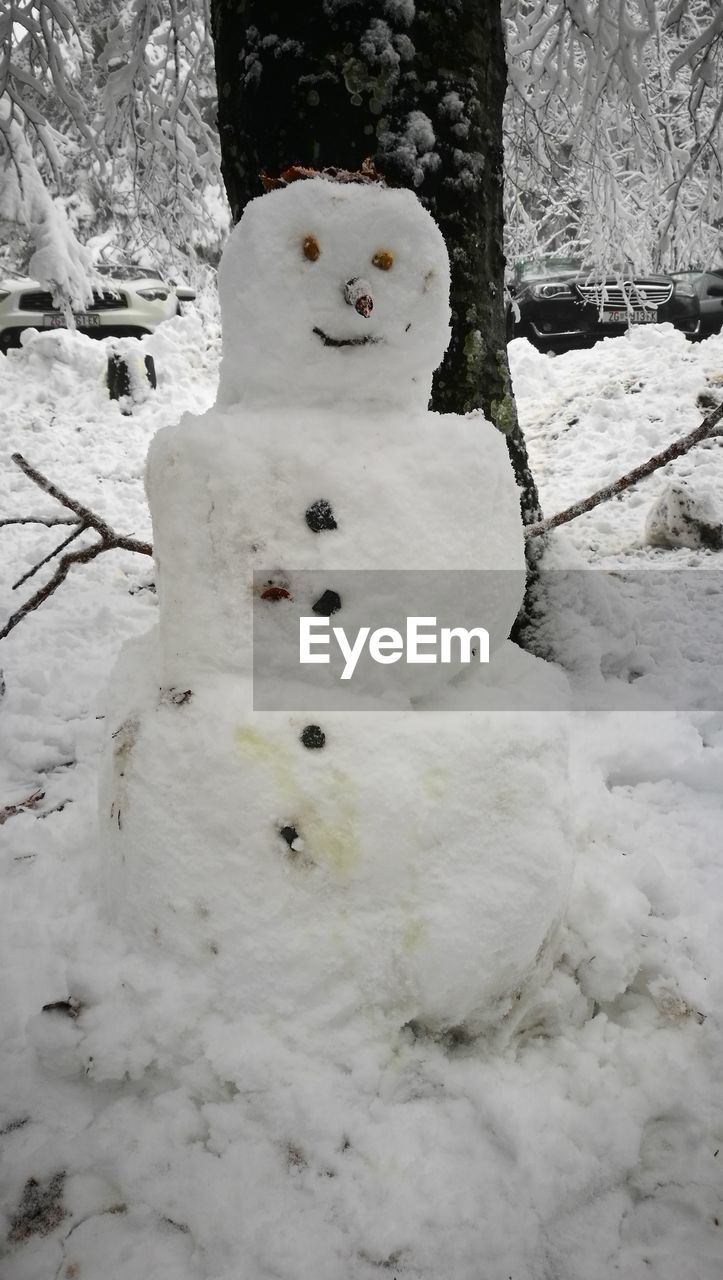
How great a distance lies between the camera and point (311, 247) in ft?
3.90

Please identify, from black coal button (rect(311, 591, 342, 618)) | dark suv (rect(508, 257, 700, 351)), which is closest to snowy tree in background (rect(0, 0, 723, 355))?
dark suv (rect(508, 257, 700, 351))

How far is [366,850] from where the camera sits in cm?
123

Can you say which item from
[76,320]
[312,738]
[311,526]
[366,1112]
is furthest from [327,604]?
[76,320]

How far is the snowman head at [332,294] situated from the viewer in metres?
1.19

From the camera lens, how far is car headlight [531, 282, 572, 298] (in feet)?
25.1

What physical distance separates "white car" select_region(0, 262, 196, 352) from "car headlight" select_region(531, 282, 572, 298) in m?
4.62

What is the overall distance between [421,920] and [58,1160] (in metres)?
0.74

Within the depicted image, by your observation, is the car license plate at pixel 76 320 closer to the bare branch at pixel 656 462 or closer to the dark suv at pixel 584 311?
the dark suv at pixel 584 311

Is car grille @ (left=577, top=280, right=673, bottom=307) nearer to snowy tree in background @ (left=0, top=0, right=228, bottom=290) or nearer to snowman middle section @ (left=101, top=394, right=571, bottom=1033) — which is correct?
snowy tree in background @ (left=0, top=0, right=228, bottom=290)

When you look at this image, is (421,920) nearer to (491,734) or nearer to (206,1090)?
(491,734)

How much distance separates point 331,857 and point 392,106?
2.05 m

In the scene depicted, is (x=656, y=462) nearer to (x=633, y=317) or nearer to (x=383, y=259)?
(x=383, y=259)

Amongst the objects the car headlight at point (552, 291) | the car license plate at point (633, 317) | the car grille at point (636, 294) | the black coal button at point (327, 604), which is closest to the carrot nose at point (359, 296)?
the black coal button at point (327, 604)

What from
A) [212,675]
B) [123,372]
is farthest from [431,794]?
[123,372]
